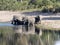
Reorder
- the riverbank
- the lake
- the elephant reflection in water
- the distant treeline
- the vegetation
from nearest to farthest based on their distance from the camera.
Answer: the vegetation
the lake
the riverbank
the elephant reflection in water
the distant treeline

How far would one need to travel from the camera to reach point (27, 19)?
36688mm

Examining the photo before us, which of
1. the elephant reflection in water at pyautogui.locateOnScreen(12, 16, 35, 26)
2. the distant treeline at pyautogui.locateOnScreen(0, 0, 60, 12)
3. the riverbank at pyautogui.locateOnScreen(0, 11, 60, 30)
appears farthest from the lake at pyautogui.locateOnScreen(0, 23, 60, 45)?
the distant treeline at pyautogui.locateOnScreen(0, 0, 60, 12)

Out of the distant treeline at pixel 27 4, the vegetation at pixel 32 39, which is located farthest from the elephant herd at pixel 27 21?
the distant treeline at pixel 27 4

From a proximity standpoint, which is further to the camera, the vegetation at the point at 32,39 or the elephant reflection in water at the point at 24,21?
the elephant reflection in water at the point at 24,21

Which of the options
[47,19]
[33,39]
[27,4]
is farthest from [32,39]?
[27,4]

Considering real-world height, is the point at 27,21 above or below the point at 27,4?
below

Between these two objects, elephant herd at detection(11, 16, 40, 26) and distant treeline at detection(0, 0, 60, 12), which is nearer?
elephant herd at detection(11, 16, 40, 26)

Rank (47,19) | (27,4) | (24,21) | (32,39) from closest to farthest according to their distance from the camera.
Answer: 1. (32,39)
2. (24,21)
3. (47,19)
4. (27,4)

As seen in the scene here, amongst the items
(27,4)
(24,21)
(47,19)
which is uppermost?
(27,4)

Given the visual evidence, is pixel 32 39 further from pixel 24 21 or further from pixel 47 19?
pixel 47 19

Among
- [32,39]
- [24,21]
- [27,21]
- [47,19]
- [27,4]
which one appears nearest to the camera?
[32,39]

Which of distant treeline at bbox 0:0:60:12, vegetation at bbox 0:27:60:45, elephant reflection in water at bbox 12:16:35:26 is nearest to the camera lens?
vegetation at bbox 0:27:60:45

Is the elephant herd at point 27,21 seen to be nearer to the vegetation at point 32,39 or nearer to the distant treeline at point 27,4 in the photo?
the vegetation at point 32,39

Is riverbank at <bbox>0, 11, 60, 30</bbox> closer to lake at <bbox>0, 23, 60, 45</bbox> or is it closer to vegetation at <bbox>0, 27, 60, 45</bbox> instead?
lake at <bbox>0, 23, 60, 45</bbox>
